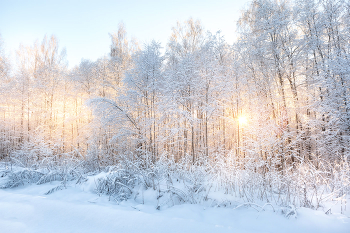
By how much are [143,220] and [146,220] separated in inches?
1.4

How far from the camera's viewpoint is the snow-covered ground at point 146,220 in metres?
1.72

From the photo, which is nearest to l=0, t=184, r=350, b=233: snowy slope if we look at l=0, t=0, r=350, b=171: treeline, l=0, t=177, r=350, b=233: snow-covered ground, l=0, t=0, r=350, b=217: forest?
l=0, t=177, r=350, b=233: snow-covered ground

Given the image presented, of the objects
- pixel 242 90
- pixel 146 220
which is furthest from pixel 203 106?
pixel 146 220

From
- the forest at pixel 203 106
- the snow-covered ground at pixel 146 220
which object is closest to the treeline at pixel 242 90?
the forest at pixel 203 106

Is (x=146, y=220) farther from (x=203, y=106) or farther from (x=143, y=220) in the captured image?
(x=203, y=106)

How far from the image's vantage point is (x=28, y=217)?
6.02 ft

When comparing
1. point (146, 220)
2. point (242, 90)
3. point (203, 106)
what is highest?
point (242, 90)

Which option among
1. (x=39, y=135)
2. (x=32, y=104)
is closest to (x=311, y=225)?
(x=39, y=135)

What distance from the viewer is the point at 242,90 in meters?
10.9

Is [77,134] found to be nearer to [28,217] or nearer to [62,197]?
[62,197]

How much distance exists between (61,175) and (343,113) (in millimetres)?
11488

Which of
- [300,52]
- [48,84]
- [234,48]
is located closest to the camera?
[300,52]

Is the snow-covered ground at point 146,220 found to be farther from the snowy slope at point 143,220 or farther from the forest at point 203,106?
the forest at point 203,106

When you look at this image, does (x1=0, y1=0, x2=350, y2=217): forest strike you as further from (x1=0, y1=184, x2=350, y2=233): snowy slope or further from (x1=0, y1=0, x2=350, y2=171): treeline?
(x1=0, y1=184, x2=350, y2=233): snowy slope
